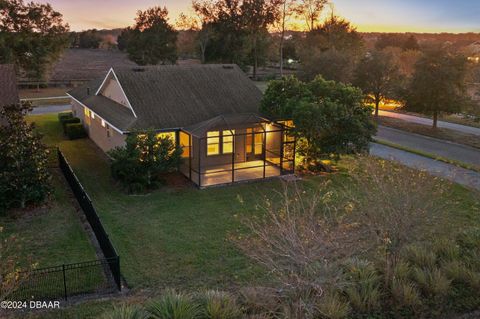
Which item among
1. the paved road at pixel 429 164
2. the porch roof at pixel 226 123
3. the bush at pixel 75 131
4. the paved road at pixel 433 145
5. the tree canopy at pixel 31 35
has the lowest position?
the paved road at pixel 429 164

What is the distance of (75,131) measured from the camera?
25.6m

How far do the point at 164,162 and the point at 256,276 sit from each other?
7.73 m

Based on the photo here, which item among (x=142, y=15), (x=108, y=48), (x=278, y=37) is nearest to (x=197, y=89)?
(x=142, y=15)

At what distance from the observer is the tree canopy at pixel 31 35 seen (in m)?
37.9

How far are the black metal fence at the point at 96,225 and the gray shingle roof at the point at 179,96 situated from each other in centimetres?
318

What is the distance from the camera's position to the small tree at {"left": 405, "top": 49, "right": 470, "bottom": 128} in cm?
2708

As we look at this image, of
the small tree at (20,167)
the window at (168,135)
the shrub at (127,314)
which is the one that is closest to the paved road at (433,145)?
the window at (168,135)

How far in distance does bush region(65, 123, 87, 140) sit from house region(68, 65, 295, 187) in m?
2.94

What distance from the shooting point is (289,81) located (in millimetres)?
19953

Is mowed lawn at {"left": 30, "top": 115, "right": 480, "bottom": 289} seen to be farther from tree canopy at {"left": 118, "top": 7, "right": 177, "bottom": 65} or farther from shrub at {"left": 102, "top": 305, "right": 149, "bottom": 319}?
tree canopy at {"left": 118, "top": 7, "right": 177, "bottom": 65}

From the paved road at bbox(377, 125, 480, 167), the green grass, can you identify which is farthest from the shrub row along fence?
the paved road at bbox(377, 125, 480, 167)

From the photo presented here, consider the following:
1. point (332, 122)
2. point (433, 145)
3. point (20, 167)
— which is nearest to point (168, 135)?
point (20, 167)

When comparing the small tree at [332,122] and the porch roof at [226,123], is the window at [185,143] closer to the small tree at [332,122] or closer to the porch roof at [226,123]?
the porch roof at [226,123]

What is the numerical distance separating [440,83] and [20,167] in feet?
81.2
